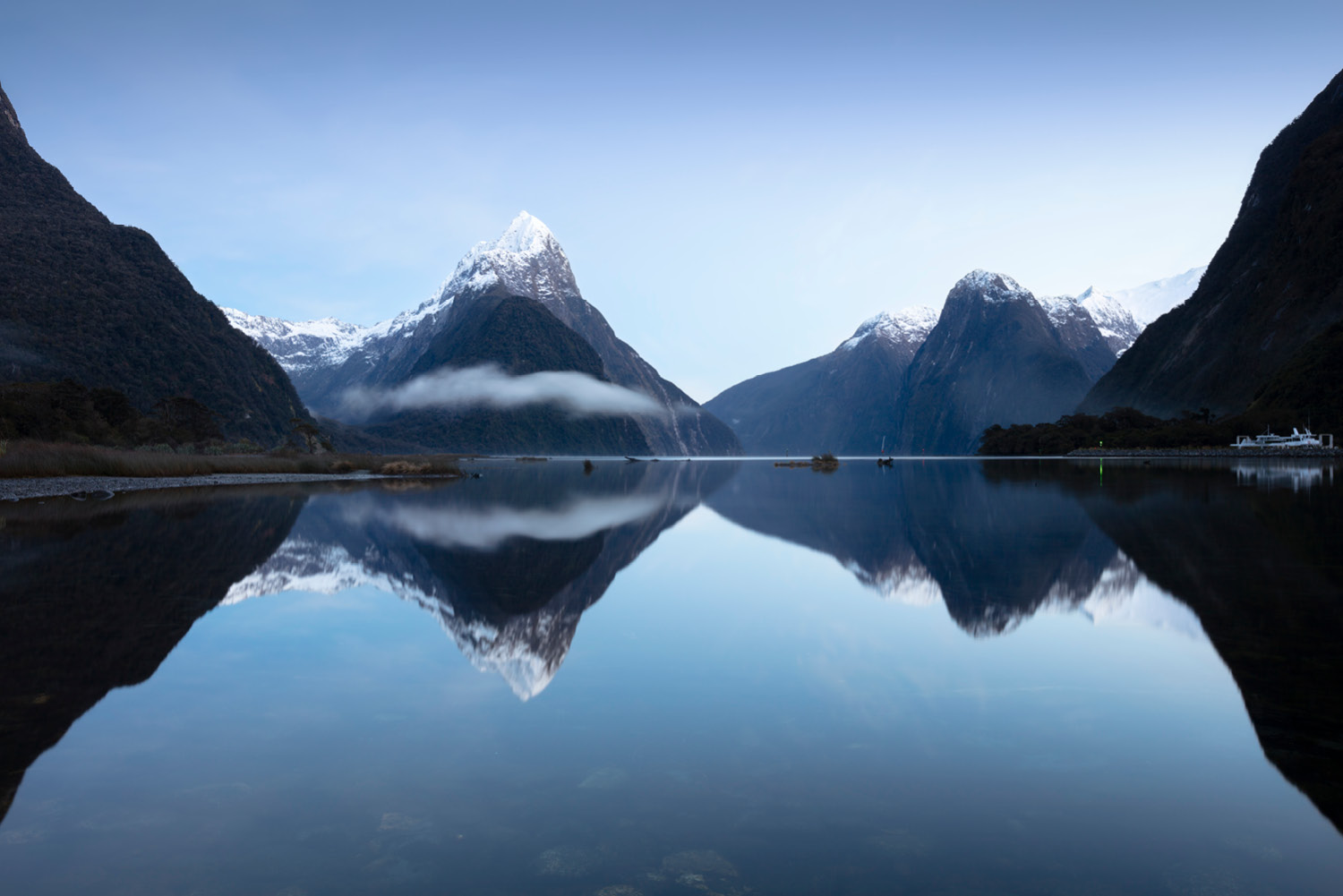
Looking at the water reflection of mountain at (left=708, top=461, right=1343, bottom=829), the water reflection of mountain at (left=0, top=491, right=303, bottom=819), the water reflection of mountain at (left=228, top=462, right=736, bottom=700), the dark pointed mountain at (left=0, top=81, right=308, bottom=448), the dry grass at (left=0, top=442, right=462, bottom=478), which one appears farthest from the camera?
the dark pointed mountain at (left=0, top=81, right=308, bottom=448)

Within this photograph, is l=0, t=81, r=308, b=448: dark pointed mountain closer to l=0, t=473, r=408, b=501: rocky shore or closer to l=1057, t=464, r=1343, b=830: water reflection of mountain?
l=0, t=473, r=408, b=501: rocky shore

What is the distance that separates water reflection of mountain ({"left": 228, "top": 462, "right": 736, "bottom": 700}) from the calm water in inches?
5.8

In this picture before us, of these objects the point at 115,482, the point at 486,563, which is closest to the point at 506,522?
the point at 486,563

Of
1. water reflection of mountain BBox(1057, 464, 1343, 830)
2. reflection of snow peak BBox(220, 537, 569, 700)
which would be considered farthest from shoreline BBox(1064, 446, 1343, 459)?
reflection of snow peak BBox(220, 537, 569, 700)

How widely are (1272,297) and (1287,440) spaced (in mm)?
70241

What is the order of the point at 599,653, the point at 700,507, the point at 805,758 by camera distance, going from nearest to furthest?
the point at 805,758 → the point at 599,653 → the point at 700,507

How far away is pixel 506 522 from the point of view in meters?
28.8

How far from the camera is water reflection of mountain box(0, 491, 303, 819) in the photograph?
8.08 m

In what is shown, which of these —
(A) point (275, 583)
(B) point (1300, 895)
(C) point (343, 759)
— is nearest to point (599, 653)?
(C) point (343, 759)

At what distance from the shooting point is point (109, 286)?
123 meters

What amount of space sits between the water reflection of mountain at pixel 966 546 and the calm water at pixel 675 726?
180mm

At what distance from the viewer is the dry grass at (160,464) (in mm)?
43062

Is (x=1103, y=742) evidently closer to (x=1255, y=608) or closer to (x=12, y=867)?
(x=1255, y=608)

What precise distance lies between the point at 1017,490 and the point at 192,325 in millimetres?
136559
